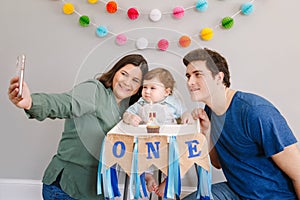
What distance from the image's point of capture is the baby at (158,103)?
3.43 feet

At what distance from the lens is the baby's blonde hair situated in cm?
107

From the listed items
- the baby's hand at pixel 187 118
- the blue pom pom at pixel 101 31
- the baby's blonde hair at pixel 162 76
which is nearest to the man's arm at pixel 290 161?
the baby's hand at pixel 187 118

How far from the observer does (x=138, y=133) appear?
1.05 meters

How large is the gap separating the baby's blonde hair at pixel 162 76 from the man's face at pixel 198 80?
63 millimetres

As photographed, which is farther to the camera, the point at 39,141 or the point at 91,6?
the point at 39,141

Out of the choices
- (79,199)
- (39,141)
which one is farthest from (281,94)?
(39,141)

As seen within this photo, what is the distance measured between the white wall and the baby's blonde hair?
61cm

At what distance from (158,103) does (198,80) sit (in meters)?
0.16

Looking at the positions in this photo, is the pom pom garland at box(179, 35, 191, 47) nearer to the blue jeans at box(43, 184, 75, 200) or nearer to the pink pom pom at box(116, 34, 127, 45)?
the pink pom pom at box(116, 34, 127, 45)

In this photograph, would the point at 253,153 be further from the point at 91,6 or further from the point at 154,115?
the point at 91,6

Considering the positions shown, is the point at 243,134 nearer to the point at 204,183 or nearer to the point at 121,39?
the point at 204,183

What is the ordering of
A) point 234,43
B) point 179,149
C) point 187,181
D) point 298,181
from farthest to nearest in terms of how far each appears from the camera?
point 234,43
point 187,181
point 298,181
point 179,149

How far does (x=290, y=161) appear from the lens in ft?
4.04

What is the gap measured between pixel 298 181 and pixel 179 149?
472 millimetres
